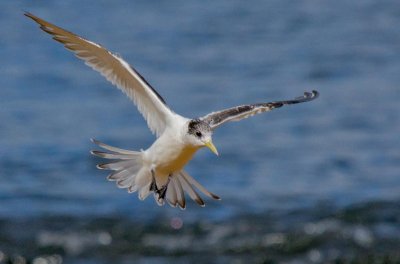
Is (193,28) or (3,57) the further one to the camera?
(193,28)

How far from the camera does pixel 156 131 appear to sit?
411 inches

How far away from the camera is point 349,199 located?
16641 mm

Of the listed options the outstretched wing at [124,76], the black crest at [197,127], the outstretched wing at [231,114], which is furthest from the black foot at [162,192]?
the black crest at [197,127]

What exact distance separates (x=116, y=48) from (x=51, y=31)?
43.2 ft

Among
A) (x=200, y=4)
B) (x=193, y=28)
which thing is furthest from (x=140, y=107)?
(x=200, y=4)

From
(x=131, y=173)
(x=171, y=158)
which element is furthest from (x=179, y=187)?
(x=171, y=158)

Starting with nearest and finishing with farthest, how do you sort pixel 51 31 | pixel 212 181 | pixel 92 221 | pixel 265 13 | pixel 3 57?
pixel 51 31
pixel 92 221
pixel 212 181
pixel 3 57
pixel 265 13

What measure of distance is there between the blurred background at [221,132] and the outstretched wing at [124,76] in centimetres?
463

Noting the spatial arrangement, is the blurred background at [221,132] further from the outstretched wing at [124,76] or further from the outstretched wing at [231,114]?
the outstretched wing at [231,114]

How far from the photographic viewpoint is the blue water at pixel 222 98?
17078 millimetres

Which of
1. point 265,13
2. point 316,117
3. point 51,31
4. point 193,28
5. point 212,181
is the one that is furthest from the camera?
point 265,13

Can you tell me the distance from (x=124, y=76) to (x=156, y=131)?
497 millimetres

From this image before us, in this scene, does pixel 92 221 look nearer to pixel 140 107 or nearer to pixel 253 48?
pixel 140 107

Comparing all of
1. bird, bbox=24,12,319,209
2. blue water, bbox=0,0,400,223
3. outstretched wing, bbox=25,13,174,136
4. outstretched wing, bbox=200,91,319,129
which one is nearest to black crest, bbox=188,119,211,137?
bird, bbox=24,12,319,209
